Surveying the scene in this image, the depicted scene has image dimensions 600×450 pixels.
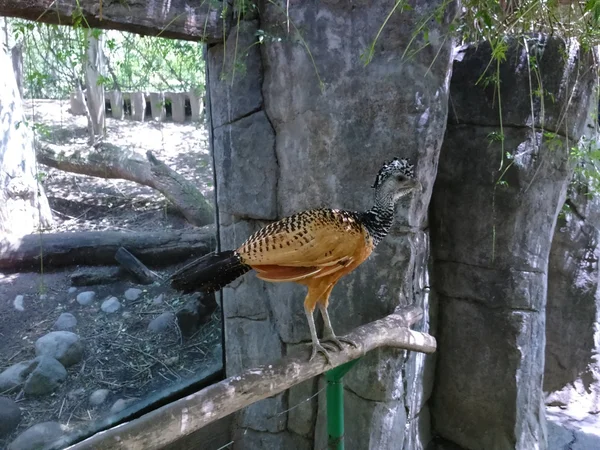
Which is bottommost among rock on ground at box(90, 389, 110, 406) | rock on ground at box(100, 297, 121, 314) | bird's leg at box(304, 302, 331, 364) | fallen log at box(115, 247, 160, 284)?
rock on ground at box(90, 389, 110, 406)

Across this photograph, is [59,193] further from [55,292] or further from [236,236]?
[236,236]

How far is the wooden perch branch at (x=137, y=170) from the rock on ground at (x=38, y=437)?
1.37 metres


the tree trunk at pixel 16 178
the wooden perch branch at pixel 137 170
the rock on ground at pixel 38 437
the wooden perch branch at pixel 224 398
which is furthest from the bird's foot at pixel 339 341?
the tree trunk at pixel 16 178

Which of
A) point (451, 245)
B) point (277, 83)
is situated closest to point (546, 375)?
point (451, 245)

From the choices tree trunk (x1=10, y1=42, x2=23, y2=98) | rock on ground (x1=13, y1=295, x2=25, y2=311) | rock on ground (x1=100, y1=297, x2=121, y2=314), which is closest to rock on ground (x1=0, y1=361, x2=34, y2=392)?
rock on ground (x1=13, y1=295, x2=25, y2=311)

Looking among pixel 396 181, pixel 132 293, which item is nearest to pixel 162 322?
pixel 132 293

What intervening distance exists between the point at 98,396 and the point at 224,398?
1.25 meters

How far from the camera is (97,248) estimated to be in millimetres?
3066

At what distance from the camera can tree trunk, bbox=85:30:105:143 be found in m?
2.82

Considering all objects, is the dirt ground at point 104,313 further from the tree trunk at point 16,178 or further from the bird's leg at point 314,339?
the bird's leg at point 314,339

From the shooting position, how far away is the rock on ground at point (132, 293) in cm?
290

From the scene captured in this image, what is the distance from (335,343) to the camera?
71.0 inches

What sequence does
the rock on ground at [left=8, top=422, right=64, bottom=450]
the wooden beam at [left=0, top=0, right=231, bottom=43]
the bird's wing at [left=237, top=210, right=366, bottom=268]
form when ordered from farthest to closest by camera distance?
the rock on ground at [left=8, top=422, right=64, bottom=450] → the wooden beam at [left=0, top=0, right=231, bottom=43] → the bird's wing at [left=237, top=210, right=366, bottom=268]

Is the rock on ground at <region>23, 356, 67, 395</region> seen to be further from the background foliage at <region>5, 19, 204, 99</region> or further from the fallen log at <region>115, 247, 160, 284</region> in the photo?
the background foliage at <region>5, 19, 204, 99</region>
